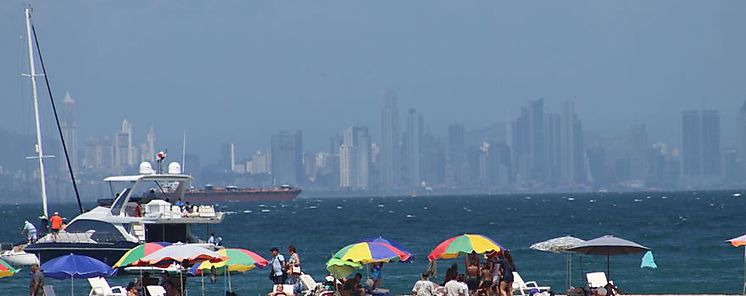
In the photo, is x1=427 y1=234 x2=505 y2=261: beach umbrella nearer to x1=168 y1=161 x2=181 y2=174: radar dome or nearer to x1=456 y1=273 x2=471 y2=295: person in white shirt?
x1=456 y1=273 x2=471 y2=295: person in white shirt

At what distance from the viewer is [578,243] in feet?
91.3

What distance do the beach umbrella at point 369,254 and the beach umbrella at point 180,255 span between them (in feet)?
8.12

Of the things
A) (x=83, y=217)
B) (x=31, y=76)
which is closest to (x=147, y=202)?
(x=83, y=217)

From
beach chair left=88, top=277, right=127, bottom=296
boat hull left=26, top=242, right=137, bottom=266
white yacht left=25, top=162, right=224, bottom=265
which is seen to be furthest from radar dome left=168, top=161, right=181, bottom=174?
beach chair left=88, top=277, right=127, bottom=296

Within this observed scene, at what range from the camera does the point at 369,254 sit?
26219 millimetres

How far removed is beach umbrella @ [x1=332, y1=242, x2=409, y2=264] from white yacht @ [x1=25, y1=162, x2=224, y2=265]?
1527 cm

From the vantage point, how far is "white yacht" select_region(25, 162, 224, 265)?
134 ft

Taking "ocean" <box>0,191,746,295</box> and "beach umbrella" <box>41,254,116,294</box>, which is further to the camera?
"ocean" <box>0,191,746,295</box>

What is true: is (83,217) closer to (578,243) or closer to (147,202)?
(147,202)

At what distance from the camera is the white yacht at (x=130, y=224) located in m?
40.8

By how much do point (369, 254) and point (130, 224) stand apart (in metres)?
17.8

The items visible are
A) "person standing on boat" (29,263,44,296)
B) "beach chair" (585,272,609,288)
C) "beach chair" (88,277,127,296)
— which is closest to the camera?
"person standing on boat" (29,263,44,296)

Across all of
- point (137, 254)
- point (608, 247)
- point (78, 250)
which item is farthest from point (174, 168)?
point (608, 247)

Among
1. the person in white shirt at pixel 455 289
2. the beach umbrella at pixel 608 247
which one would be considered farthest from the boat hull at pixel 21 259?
Result: the person in white shirt at pixel 455 289
